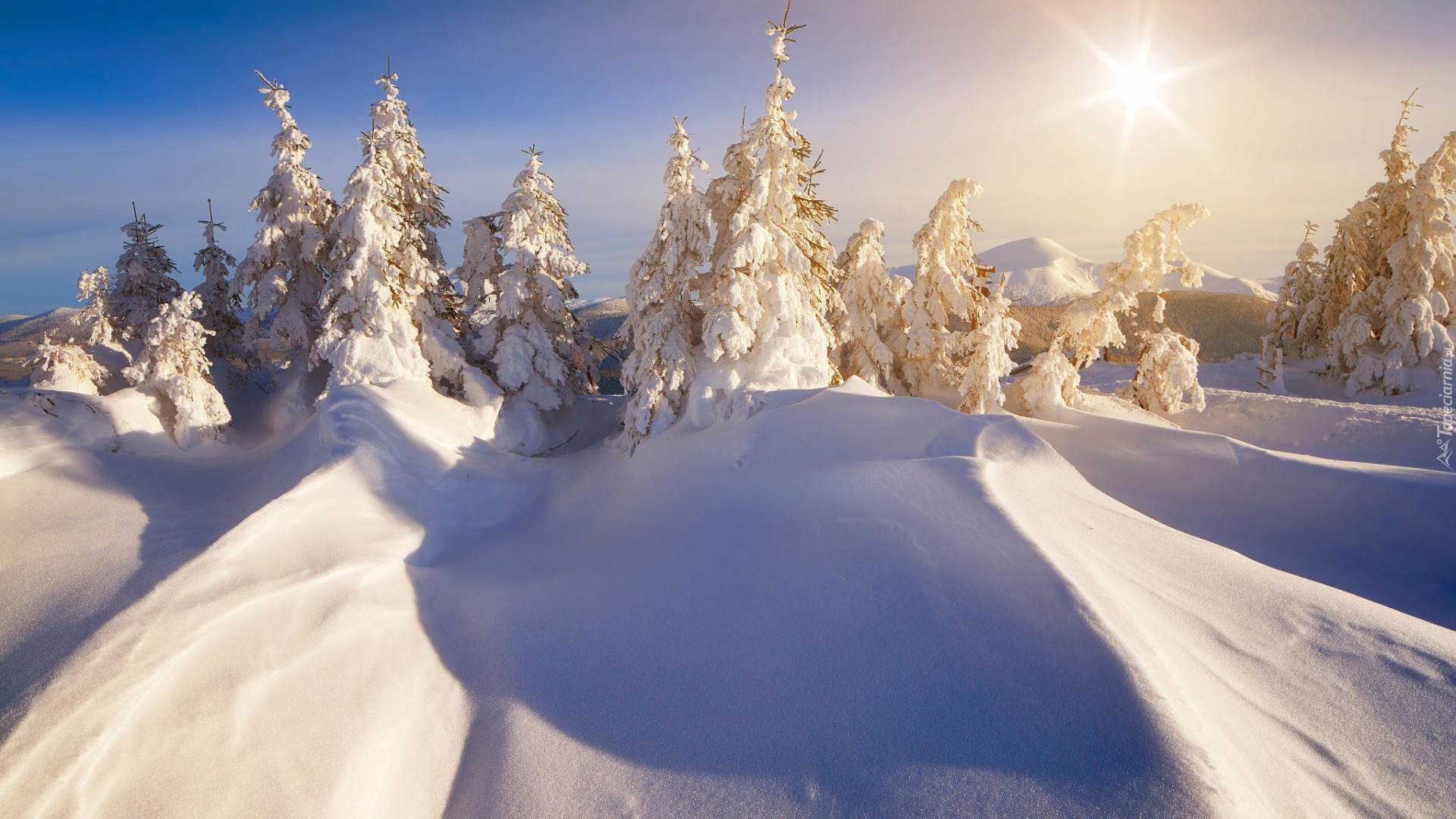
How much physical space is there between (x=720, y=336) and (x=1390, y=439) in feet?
50.9

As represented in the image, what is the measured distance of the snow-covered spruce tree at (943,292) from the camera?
59.8 ft

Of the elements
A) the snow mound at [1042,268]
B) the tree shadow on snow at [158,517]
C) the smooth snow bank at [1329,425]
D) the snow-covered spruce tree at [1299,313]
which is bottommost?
the tree shadow on snow at [158,517]

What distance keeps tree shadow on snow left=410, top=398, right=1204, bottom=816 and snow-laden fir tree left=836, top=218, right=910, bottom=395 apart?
9229 mm

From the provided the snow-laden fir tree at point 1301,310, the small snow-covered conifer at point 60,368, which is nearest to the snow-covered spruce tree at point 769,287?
the small snow-covered conifer at point 60,368

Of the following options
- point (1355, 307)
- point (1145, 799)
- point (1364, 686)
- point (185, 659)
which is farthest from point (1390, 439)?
point (185, 659)

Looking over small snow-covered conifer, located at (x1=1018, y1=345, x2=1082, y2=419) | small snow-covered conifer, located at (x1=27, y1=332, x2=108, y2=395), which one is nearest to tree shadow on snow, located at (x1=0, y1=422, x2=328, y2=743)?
small snow-covered conifer, located at (x1=27, y1=332, x2=108, y2=395)

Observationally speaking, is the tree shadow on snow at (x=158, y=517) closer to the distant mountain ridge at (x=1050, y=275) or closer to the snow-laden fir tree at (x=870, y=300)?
the snow-laden fir tree at (x=870, y=300)

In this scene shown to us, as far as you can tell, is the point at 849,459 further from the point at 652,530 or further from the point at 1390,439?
the point at 1390,439

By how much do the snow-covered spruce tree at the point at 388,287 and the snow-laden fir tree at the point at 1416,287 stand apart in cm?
2890

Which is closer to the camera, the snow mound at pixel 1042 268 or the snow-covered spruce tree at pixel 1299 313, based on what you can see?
the snow-covered spruce tree at pixel 1299 313

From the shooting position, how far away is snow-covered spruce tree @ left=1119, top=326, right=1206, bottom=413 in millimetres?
16875

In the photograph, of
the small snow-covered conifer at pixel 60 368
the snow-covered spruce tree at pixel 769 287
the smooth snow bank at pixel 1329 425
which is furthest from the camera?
the small snow-covered conifer at pixel 60 368

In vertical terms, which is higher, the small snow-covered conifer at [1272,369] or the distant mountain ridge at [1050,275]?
the distant mountain ridge at [1050,275]

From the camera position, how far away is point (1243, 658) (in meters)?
5.04
